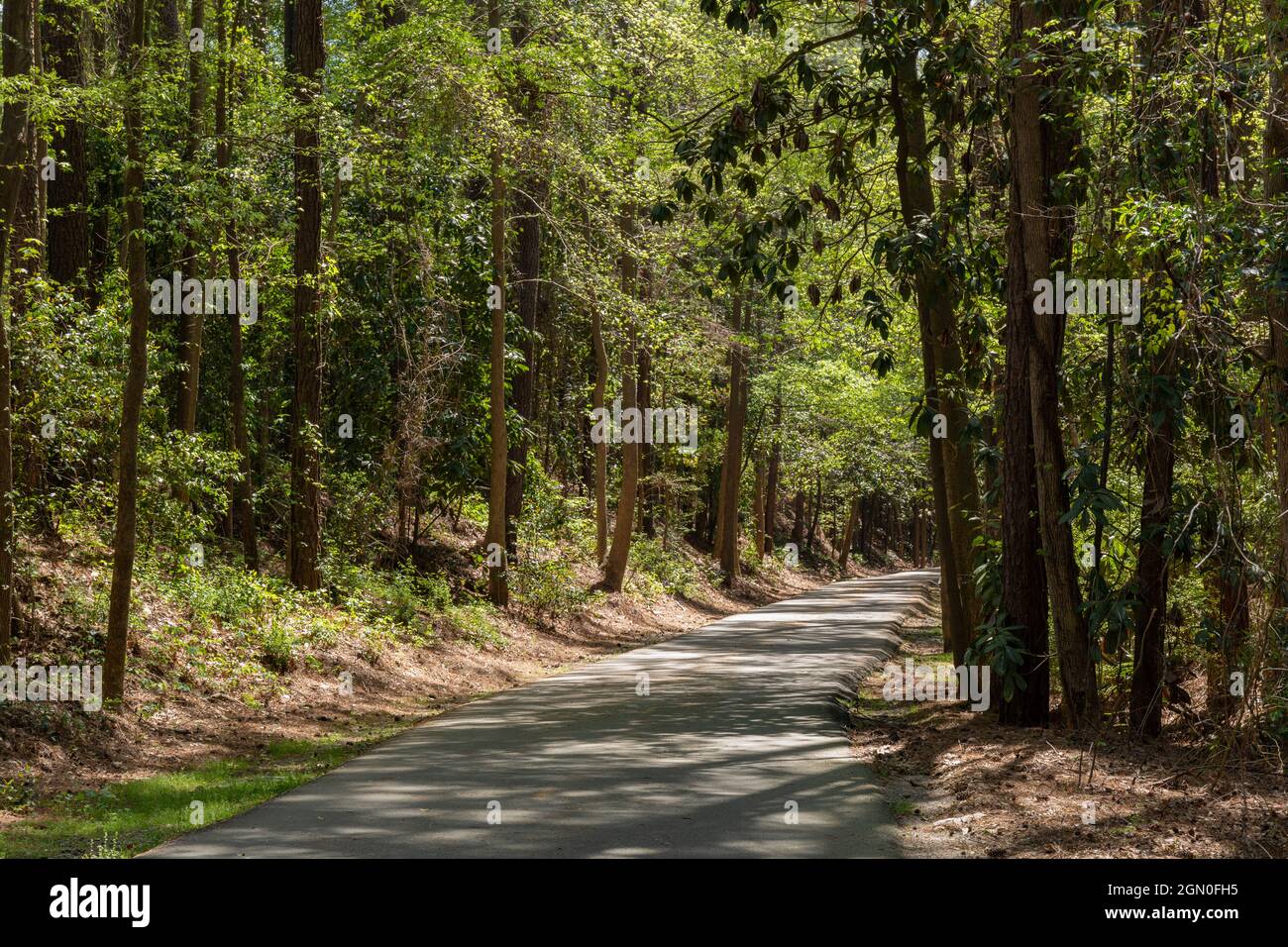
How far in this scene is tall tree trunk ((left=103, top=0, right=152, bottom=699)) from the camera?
Answer: 11836mm

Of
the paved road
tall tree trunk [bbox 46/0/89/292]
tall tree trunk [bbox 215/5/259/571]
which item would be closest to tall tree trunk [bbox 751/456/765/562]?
the paved road

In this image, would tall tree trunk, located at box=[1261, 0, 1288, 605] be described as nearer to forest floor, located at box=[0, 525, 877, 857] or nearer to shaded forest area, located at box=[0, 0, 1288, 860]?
shaded forest area, located at box=[0, 0, 1288, 860]

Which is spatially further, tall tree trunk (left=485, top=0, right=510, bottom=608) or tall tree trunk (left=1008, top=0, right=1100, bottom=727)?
tall tree trunk (left=485, top=0, right=510, bottom=608)

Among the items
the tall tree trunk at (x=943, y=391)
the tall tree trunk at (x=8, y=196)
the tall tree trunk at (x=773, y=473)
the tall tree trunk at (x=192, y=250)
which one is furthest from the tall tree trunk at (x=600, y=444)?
the tall tree trunk at (x=8, y=196)

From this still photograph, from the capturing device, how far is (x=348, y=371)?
23.0 metres

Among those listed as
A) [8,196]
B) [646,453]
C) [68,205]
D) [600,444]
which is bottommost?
[646,453]

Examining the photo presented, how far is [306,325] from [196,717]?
7120mm

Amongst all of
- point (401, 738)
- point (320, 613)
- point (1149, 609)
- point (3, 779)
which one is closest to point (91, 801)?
point (3, 779)

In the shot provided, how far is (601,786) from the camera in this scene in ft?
32.7

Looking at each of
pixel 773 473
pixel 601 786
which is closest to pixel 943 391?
pixel 601 786

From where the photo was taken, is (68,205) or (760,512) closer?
(68,205)

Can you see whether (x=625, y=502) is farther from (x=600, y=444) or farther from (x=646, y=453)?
(x=646, y=453)

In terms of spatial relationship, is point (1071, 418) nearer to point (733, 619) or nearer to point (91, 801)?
point (91, 801)

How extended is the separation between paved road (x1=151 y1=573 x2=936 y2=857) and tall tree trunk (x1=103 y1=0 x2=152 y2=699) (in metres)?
2.71
